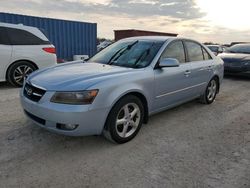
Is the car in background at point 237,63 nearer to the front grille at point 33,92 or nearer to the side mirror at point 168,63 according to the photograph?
the side mirror at point 168,63

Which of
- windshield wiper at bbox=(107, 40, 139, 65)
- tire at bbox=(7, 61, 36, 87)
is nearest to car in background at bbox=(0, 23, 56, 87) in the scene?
tire at bbox=(7, 61, 36, 87)

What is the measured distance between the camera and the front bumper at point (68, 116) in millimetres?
2947

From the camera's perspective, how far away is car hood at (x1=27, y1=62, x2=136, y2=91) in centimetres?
306

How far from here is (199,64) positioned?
5.05 meters

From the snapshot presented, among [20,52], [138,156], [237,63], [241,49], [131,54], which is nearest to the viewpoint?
[138,156]

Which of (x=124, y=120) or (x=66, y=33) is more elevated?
(x=66, y=33)

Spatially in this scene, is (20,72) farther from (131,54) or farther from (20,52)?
(131,54)

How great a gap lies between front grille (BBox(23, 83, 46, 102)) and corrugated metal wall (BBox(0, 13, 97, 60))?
8.52 m

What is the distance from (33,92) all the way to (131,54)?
→ 5.68 ft

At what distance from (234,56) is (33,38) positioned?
7498 mm

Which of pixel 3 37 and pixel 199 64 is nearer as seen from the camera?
pixel 199 64

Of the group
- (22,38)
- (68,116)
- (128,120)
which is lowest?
(128,120)

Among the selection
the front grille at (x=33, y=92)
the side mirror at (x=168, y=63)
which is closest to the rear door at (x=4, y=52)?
the front grille at (x=33, y=92)

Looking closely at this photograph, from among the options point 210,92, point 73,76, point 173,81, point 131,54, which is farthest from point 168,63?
point 210,92
